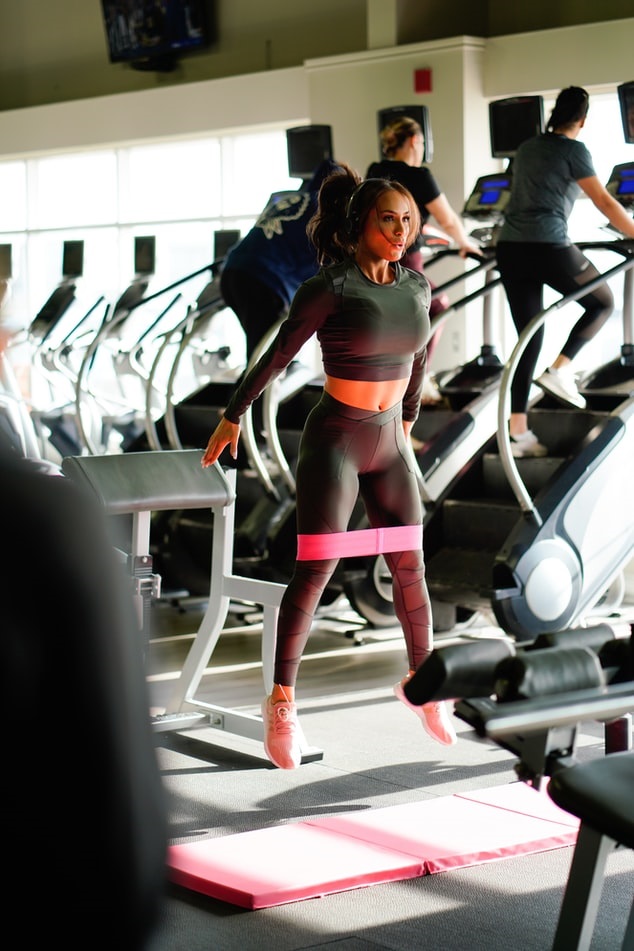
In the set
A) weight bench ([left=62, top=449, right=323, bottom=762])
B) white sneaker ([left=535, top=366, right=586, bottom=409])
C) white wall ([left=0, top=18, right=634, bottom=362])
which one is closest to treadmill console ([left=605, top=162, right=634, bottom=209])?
white sneaker ([left=535, top=366, right=586, bottom=409])

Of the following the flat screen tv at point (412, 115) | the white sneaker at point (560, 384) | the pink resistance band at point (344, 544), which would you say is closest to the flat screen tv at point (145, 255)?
the flat screen tv at point (412, 115)

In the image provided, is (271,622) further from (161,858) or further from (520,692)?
(161,858)

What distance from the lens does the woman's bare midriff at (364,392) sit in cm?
367

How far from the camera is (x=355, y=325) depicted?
362 centimetres

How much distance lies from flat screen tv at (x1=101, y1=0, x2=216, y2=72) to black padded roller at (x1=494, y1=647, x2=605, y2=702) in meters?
10.0

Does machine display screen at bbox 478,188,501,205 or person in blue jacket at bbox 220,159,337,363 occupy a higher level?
machine display screen at bbox 478,188,501,205

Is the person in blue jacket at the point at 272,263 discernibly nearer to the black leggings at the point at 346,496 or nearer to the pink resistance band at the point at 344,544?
the black leggings at the point at 346,496

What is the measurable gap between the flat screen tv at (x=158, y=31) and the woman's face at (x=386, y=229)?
772 cm

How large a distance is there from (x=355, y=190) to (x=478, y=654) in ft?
7.95

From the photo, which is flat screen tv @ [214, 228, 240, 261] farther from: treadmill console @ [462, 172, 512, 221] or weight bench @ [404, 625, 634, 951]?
weight bench @ [404, 625, 634, 951]

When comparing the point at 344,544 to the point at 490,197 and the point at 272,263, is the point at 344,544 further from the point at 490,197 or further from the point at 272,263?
the point at 490,197

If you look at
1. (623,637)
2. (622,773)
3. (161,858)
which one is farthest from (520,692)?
(161,858)

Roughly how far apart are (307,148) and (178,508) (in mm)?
3450

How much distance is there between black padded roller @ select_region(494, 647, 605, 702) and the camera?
1523mm
